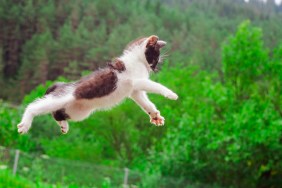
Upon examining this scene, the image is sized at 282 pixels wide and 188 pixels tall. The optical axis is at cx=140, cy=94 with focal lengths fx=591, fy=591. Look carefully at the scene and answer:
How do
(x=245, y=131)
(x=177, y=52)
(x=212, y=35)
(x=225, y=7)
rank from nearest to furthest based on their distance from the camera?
(x=245, y=131) < (x=177, y=52) < (x=212, y=35) < (x=225, y=7)

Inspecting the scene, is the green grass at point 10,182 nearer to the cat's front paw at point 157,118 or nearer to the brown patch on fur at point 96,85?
the cat's front paw at point 157,118

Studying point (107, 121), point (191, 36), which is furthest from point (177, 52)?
point (107, 121)

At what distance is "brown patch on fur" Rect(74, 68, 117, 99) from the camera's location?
6.28 feet

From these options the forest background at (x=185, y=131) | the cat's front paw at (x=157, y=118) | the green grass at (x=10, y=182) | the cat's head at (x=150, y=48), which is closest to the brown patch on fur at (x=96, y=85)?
the cat's head at (x=150, y=48)

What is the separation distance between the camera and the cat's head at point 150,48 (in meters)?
2.01

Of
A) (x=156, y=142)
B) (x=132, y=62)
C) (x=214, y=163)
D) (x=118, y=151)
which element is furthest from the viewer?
(x=118, y=151)

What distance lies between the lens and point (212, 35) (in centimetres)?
4584

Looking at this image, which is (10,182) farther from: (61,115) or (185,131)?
(185,131)

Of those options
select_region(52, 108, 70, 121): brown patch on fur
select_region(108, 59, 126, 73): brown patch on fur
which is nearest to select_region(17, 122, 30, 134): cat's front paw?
select_region(52, 108, 70, 121): brown patch on fur

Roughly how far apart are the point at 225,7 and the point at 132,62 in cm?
6734

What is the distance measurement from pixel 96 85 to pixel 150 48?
0.78ft

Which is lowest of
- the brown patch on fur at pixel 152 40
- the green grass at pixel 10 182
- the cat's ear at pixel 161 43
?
the cat's ear at pixel 161 43

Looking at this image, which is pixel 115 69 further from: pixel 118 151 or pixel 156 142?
pixel 118 151

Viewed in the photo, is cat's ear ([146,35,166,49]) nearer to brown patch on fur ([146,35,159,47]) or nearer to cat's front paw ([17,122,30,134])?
brown patch on fur ([146,35,159,47])
